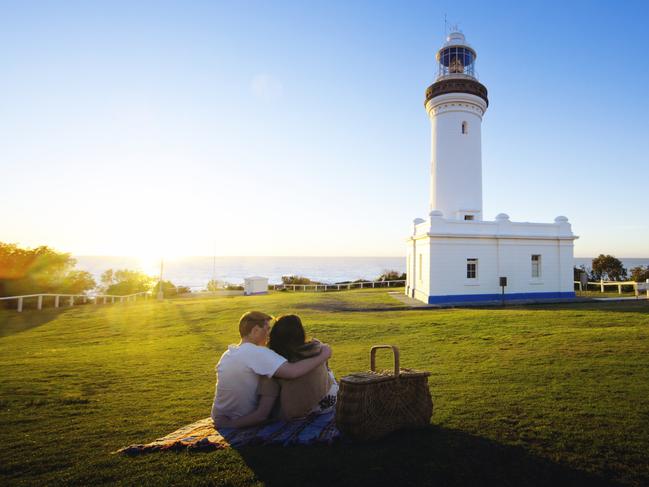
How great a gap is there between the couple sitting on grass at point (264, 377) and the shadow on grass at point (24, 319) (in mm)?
11693

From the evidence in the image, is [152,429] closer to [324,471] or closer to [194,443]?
[194,443]

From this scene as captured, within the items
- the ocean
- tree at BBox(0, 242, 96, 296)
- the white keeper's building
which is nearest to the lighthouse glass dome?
the white keeper's building

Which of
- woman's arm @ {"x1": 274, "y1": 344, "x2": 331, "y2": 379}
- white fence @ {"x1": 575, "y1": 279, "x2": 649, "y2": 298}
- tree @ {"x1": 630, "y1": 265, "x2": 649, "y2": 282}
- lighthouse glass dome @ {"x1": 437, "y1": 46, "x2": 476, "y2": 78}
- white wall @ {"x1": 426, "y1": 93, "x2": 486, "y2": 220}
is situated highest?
lighthouse glass dome @ {"x1": 437, "y1": 46, "x2": 476, "y2": 78}

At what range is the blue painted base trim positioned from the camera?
1797cm

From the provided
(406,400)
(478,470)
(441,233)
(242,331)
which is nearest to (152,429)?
(242,331)

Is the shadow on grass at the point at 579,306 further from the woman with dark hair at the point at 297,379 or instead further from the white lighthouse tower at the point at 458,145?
the woman with dark hair at the point at 297,379

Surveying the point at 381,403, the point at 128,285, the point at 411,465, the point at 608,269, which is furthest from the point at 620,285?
the point at 128,285

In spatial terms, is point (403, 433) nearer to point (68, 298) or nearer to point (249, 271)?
point (68, 298)

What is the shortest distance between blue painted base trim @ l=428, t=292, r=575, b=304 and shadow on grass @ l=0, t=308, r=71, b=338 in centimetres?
1520

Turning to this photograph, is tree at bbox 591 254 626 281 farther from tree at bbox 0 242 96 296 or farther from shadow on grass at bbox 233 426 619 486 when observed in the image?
tree at bbox 0 242 96 296

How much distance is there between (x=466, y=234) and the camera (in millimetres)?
18125

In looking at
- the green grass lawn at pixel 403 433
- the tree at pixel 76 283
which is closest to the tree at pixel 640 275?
the green grass lawn at pixel 403 433

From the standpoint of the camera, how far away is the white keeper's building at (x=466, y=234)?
59.5 ft

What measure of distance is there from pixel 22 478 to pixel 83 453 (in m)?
0.50
